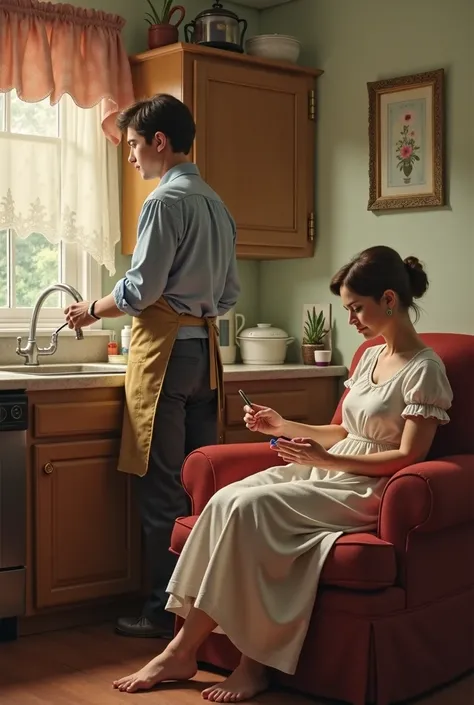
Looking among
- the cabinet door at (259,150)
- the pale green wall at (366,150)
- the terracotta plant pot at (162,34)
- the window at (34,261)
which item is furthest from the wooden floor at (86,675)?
the terracotta plant pot at (162,34)

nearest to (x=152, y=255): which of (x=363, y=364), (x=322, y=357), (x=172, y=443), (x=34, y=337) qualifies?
(x=172, y=443)

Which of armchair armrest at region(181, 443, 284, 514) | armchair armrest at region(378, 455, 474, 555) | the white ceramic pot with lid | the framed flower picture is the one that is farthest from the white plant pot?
armchair armrest at region(378, 455, 474, 555)

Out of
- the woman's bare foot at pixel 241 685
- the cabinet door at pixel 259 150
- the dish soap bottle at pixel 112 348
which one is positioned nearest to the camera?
the woman's bare foot at pixel 241 685

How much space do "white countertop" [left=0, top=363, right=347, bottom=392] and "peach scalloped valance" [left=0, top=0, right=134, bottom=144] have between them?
3.27 ft

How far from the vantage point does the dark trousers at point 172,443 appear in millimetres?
3410

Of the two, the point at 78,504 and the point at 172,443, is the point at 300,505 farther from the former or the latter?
the point at 78,504

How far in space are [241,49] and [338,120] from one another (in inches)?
18.8

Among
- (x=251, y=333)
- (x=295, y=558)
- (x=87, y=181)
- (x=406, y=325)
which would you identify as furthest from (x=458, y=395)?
(x=87, y=181)

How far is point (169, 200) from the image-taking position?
3.30 m

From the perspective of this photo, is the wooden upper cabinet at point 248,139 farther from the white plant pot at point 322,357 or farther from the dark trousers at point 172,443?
the dark trousers at point 172,443

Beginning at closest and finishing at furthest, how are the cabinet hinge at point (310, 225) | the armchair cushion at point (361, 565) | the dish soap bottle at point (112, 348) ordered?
the armchair cushion at point (361, 565) → the dish soap bottle at point (112, 348) → the cabinet hinge at point (310, 225)

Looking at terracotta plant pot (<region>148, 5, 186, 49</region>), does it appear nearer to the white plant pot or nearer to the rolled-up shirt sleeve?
the rolled-up shirt sleeve

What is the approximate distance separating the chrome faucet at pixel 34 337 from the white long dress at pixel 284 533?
115 centimetres

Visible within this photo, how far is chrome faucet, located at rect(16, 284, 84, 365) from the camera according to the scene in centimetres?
384
